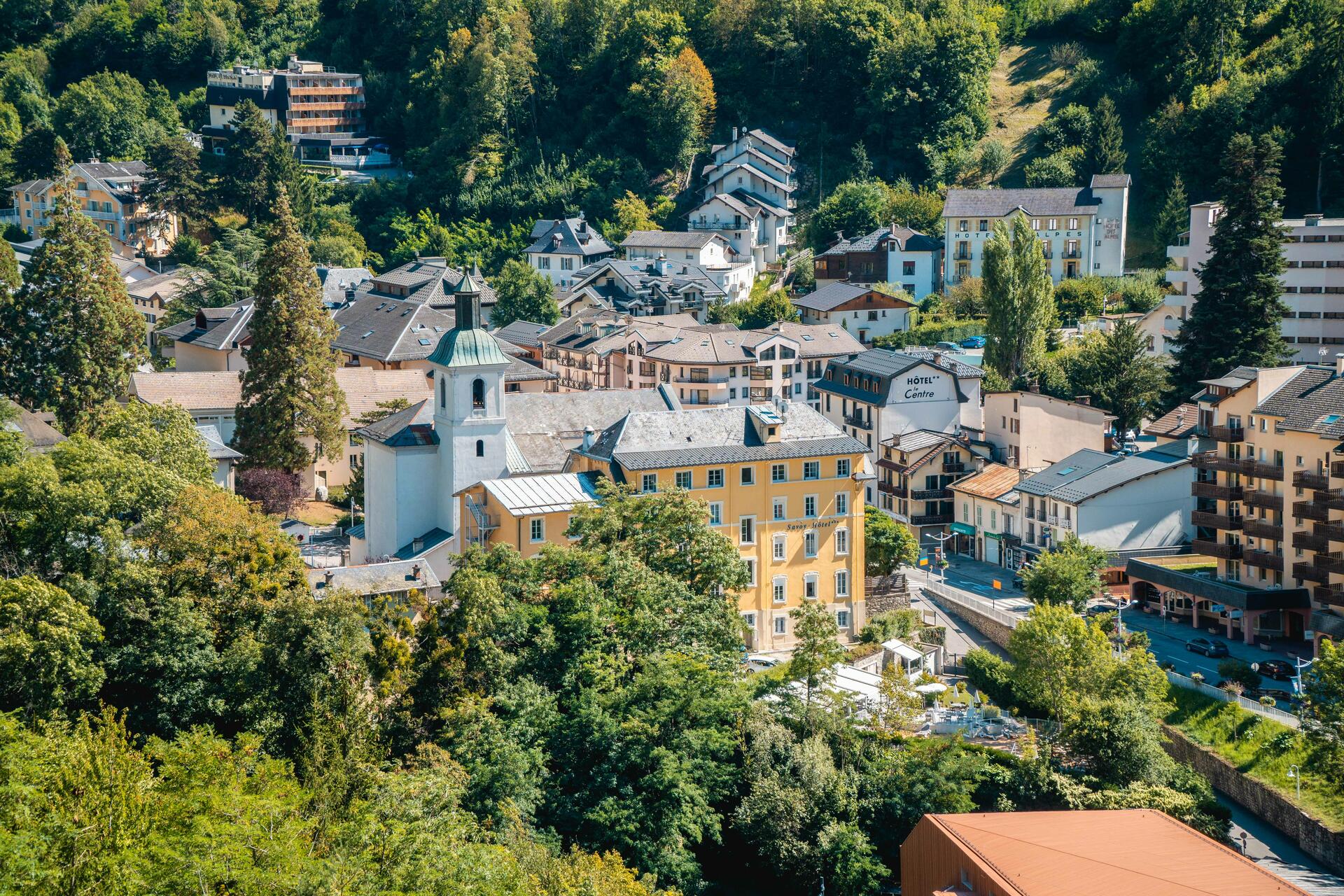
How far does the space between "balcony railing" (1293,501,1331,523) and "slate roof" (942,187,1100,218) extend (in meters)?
42.3

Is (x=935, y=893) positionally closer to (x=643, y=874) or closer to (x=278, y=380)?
(x=643, y=874)

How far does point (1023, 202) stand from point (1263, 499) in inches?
1651

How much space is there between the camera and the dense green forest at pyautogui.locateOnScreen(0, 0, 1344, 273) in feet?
337

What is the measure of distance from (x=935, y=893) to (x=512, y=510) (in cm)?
1892

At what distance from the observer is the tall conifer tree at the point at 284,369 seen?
65.6 m

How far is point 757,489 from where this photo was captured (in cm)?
5575

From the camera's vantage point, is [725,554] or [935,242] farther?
[935,242]

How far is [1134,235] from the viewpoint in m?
101

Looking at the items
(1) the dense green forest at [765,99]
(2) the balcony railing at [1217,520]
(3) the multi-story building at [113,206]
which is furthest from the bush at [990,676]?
(3) the multi-story building at [113,206]

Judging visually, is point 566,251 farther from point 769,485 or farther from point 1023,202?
point 769,485

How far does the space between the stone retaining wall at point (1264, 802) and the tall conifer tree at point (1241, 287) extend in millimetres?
25515

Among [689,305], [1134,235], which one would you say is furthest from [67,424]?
[1134,235]

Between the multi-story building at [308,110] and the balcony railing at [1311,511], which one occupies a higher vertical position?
the multi-story building at [308,110]

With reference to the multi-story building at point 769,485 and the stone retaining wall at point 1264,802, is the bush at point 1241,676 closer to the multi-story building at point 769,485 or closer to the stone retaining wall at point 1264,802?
the stone retaining wall at point 1264,802
